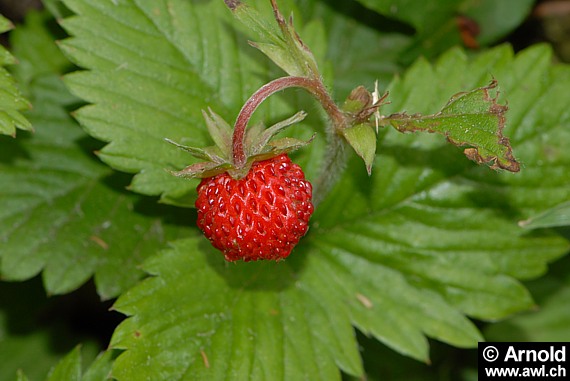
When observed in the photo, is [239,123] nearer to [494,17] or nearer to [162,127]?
[162,127]

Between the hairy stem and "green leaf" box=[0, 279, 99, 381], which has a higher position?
the hairy stem

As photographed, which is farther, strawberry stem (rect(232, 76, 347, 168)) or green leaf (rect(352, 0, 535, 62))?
green leaf (rect(352, 0, 535, 62))

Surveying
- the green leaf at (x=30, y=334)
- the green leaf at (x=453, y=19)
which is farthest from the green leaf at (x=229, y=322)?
the green leaf at (x=453, y=19)

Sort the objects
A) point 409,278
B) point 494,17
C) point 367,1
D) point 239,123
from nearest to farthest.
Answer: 1. point 239,123
2. point 409,278
3. point 367,1
4. point 494,17

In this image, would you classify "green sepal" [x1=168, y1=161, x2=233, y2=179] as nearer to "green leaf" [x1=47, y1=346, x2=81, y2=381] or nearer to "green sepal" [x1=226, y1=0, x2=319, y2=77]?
"green sepal" [x1=226, y1=0, x2=319, y2=77]

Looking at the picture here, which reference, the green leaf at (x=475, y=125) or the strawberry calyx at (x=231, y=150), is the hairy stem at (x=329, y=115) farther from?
the green leaf at (x=475, y=125)

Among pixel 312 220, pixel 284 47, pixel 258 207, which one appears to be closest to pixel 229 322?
pixel 312 220

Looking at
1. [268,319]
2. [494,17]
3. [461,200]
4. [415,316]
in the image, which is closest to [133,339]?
[268,319]

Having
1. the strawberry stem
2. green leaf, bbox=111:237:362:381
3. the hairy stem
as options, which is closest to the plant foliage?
green leaf, bbox=111:237:362:381
